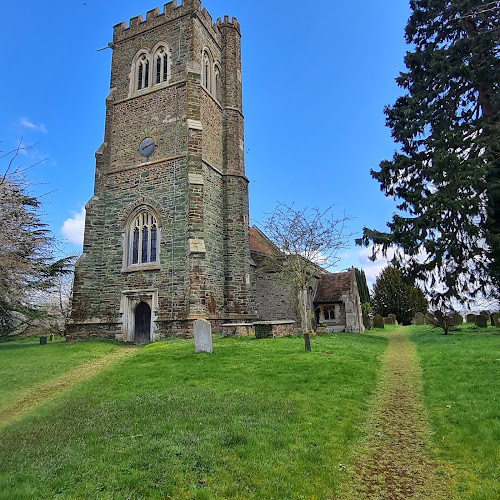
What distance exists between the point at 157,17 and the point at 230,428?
21676mm

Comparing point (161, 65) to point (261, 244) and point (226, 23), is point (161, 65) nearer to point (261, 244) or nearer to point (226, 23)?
point (226, 23)

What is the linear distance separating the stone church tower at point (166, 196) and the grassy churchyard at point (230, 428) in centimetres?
696

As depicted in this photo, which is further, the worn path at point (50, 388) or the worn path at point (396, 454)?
the worn path at point (50, 388)

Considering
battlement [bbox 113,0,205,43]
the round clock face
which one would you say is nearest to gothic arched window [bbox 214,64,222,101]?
battlement [bbox 113,0,205,43]

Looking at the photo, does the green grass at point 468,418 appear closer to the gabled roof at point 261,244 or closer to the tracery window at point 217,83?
the gabled roof at point 261,244

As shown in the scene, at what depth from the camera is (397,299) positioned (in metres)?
40.2

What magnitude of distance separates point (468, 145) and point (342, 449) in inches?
625

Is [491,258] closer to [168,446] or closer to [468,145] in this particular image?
[468,145]

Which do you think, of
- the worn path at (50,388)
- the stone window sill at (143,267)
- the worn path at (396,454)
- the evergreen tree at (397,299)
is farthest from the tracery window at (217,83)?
the evergreen tree at (397,299)

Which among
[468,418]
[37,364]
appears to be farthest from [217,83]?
[468,418]

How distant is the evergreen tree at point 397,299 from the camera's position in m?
39.5

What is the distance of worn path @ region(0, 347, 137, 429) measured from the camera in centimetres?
725

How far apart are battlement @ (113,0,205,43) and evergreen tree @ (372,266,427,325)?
30343 mm

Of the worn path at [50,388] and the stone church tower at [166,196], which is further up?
the stone church tower at [166,196]
